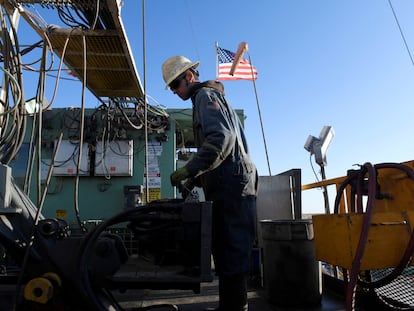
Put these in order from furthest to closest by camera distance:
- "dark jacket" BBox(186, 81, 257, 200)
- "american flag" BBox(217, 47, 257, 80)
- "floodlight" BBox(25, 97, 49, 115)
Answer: "american flag" BBox(217, 47, 257, 80) < "floodlight" BBox(25, 97, 49, 115) < "dark jacket" BBox(186, 81, 257, 200)

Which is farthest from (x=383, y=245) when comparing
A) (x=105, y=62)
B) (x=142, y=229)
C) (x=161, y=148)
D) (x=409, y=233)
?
(x=161, y=148)

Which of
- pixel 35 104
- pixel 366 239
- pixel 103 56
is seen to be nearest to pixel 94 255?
pixel 35 104

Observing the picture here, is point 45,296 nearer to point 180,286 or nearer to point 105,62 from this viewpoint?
point 180,286

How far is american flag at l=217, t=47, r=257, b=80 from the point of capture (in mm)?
7406

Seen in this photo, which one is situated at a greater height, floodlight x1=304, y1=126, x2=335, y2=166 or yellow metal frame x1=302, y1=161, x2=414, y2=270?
floodlight x1=304, y1=126, x2=335, y2=166

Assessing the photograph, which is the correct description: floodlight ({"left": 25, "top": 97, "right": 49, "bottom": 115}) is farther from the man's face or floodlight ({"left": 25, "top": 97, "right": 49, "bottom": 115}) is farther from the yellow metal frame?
the yellow metal frame

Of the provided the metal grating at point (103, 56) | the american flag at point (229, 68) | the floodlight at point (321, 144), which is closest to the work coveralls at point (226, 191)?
the metal grating at point (103, 56)

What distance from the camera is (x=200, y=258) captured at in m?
1.76

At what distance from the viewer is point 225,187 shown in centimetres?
227

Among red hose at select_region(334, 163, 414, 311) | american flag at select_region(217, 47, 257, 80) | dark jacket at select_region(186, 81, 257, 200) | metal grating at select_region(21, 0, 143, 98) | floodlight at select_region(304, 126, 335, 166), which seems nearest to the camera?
red hose at select_region(334, 163, 414, 311)

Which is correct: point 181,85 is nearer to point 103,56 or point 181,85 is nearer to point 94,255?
point 103,56

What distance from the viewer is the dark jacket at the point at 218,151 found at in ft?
6.85

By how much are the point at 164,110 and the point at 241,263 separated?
3.93 metres

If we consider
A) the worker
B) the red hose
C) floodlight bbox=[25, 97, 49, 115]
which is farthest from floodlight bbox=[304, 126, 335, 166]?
floodlight bbox=[25, 97, 49, 115]
